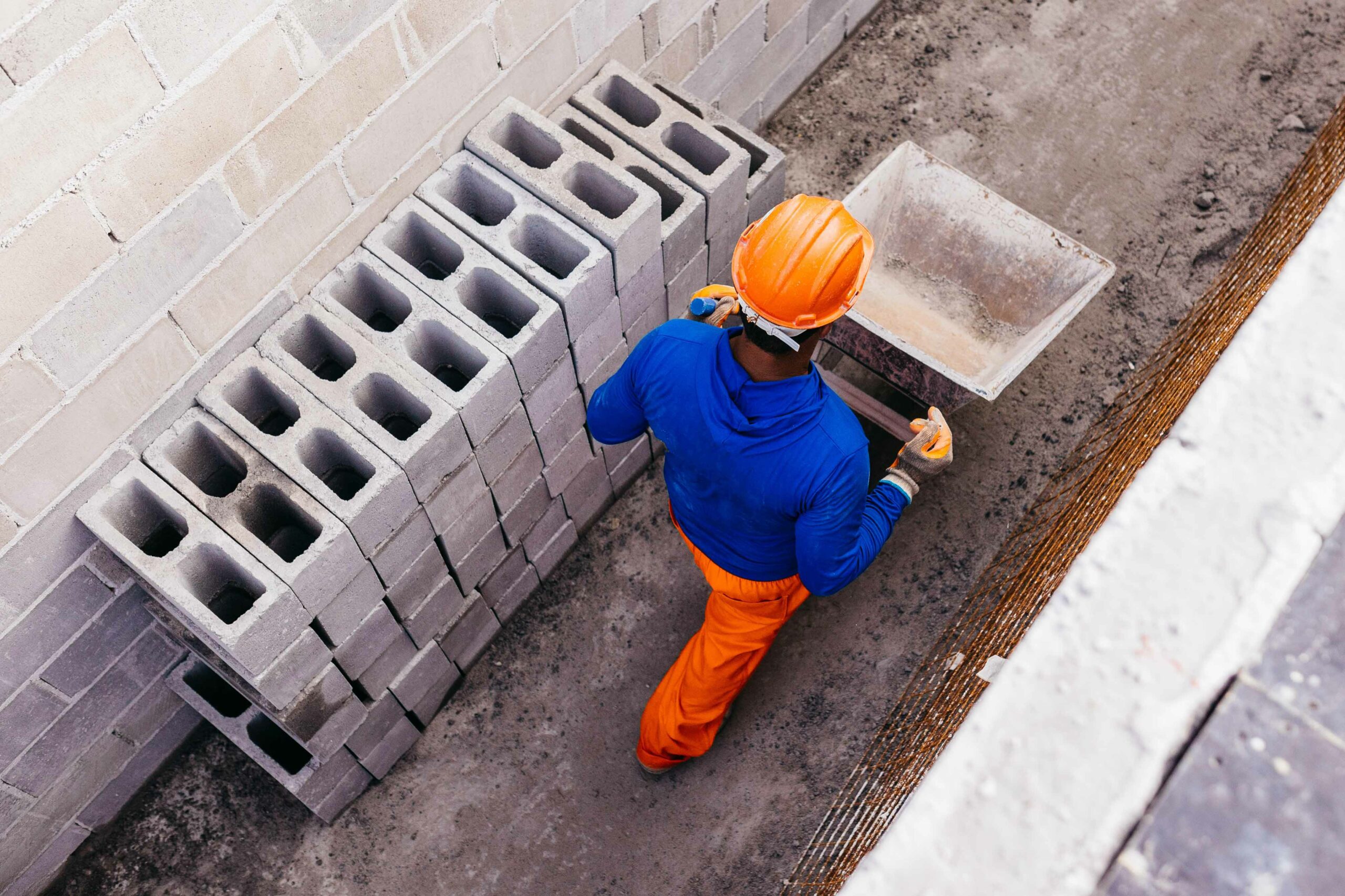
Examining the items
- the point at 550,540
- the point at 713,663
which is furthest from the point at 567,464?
the point at 713,663

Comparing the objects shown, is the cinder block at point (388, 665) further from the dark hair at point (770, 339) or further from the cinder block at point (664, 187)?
the dark hair at point (770, 339)

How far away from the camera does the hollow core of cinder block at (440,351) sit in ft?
10.9

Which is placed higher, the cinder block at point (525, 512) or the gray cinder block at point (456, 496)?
the gray cinder block at point (456, 496)

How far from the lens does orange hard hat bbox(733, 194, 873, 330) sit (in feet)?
8.29

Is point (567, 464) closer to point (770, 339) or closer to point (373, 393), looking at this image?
point (373, 393)

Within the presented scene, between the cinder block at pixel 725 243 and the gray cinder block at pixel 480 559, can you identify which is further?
the cinder block at pixel 725 243

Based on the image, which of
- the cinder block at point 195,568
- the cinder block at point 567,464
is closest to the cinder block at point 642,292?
the cinder block at point 567,464

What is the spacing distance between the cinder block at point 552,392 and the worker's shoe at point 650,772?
53.6 inches

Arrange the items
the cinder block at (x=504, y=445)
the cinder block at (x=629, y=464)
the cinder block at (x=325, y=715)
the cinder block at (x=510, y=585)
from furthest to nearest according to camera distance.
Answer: the cinder block at (x=629, y=464), the cinder block at (x=510, y=585), the cinder block at (x=504, y=445), the cinder block at (x=325, y=715)

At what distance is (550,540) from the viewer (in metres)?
4.24

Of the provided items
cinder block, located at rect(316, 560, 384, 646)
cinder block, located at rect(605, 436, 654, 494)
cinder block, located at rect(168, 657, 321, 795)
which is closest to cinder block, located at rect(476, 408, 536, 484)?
cinder block, located at rect(316, 560, 384, 646)

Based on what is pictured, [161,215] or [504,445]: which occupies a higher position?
[161,215]

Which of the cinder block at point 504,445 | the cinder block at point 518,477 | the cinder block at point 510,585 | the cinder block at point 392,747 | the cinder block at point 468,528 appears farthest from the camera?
the cinder block at point 510,585

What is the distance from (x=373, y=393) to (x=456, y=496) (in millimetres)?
419
